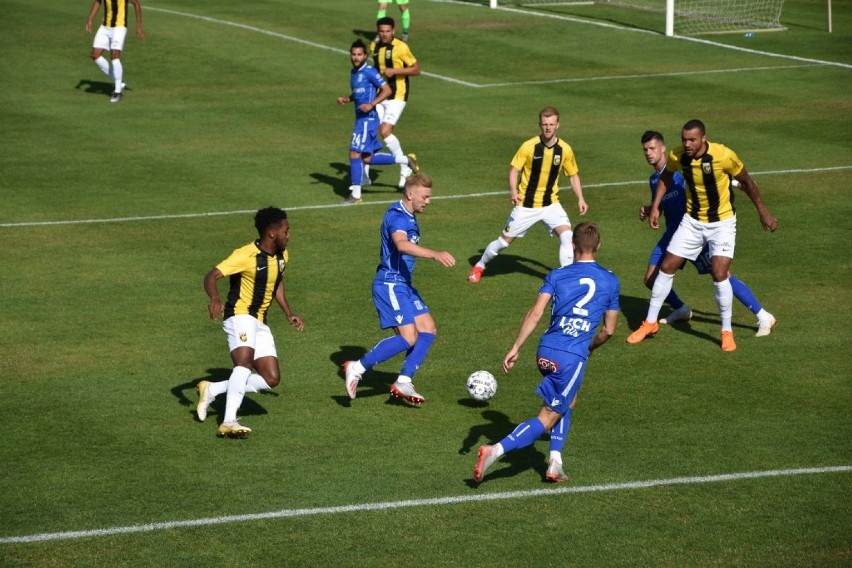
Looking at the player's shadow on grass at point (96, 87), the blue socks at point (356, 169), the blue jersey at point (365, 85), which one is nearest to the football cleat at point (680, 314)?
the blue socks at point (356, 169)

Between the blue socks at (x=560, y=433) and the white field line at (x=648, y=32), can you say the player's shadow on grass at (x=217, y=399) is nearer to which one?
the blue socks at (x=560, y=433)

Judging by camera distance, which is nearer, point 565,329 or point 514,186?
point 565,329

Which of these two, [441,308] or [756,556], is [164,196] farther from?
[756,556]

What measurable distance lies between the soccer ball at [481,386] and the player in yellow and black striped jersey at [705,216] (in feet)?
9.24

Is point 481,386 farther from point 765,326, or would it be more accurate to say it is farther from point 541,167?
point 541,167

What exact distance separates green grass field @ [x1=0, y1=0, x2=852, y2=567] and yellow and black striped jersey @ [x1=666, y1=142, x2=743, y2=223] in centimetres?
151

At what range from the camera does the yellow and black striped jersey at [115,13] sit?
28.9 meters

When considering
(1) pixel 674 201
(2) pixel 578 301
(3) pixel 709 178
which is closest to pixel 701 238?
(3) pixel 709 178

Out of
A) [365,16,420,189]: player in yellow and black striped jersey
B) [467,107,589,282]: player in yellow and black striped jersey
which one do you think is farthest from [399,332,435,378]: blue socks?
[365,16,420,189]: player in yellow and black striped jersey

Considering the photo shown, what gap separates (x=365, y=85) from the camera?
21.1 metres

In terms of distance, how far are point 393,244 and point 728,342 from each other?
4.23 metres

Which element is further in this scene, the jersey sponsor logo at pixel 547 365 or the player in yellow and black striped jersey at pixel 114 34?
the player in yellow and black striped jersey at pixel 114 34

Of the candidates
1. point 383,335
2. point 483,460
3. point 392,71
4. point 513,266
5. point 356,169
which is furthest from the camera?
point 392,71

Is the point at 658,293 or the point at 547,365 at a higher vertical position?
the point at 547,365
